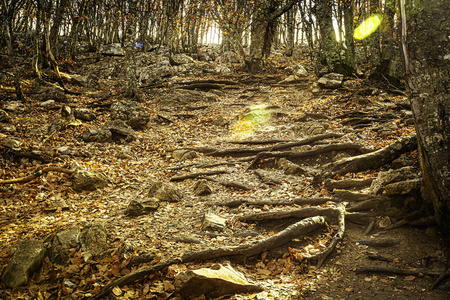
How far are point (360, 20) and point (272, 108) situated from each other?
2561 cm

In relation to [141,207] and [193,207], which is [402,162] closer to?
[193,207]

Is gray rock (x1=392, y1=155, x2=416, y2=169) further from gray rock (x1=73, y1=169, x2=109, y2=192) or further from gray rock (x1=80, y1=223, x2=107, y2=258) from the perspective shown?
gray rock (x1=73, y1=169, x2=109, y2=192)

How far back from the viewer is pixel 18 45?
28.6 meters

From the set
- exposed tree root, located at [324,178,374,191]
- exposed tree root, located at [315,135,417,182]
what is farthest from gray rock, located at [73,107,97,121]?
exposed tree root, located at [324,178,374,191]

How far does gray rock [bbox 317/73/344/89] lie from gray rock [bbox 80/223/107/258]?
14450mm

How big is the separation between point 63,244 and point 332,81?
50.1 ft

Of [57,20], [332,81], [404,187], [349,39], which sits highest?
[57,20]

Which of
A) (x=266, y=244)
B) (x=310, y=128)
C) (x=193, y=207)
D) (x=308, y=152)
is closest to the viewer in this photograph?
(x=266, y=244)

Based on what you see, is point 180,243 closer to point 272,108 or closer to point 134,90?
point 272,108

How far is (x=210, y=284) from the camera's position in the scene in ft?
11.3

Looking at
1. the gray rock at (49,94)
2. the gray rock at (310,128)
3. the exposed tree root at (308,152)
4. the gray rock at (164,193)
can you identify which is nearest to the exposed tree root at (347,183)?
the exposed tree root at (308,152)

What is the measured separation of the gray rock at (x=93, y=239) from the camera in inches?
173

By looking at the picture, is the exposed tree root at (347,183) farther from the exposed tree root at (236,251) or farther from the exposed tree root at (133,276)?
the exposed tree root at (133,276)

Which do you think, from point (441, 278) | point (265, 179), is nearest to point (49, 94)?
point (265, 179)
